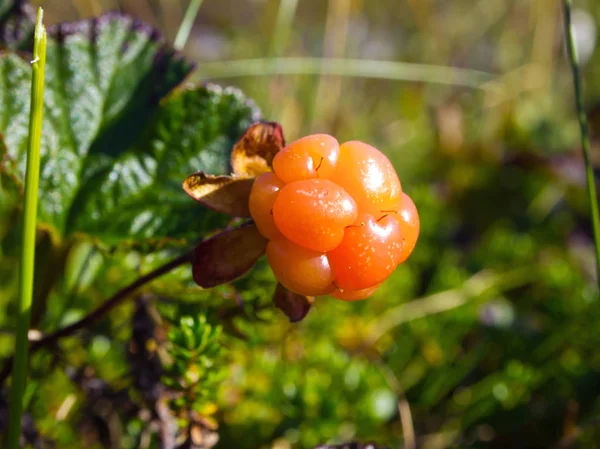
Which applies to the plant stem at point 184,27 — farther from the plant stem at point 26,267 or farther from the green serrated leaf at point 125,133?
the plant stem at point 26,267

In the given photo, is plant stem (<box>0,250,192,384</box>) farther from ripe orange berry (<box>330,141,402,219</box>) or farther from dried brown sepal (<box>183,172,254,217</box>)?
ripe orange berry (<box>330,141,402,219</box>)

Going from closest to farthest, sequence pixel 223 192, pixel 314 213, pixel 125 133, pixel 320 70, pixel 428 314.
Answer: pixel 314 213 → pixel 223 192 → pixel 125 133 → pixel 428 314 → pixel 320 70

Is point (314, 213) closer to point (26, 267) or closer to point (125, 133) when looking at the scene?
point (26, 267)

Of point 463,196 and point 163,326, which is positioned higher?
point 163,326

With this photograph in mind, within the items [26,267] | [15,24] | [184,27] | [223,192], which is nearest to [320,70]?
[184,27]

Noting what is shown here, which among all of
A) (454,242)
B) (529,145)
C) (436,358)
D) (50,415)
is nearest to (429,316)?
(436,358)

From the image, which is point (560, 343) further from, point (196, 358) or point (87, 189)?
point (87, 189)

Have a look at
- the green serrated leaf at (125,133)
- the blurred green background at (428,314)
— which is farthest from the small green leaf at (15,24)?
the blurred green background at (428,314)
